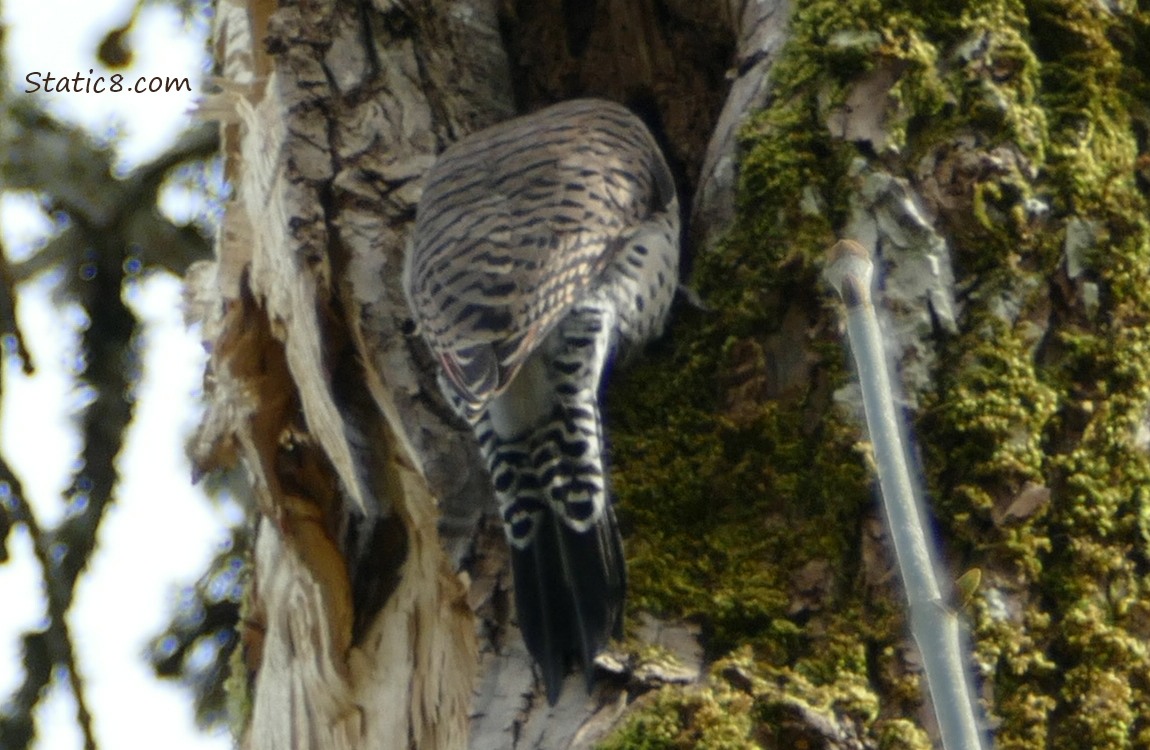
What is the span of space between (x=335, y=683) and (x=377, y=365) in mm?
655

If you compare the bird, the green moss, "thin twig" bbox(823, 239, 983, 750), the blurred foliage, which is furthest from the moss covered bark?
the blurred foliage

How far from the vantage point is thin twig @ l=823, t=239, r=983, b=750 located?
1.24 meters

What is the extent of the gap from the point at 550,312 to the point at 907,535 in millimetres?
1846

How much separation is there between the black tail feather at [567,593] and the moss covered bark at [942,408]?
6 cm

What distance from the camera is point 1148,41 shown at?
3240mm

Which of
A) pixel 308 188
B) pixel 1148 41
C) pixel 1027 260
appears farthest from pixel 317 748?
pixel 1148 41

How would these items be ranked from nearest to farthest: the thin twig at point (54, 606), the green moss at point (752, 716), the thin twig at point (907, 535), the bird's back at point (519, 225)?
the thin twig at point (907, 535), the green moss at point (752, 716), the thin twig at point (54, 606), the bird's back at point (519, 225)

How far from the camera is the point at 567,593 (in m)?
2.71

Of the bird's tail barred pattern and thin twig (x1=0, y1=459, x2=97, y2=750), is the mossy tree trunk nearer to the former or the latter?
the bird's tail barred pattern

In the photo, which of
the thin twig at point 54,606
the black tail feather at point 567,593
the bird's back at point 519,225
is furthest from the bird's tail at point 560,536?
the thin twig at point 54,606

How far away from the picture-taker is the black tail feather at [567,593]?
2.64m

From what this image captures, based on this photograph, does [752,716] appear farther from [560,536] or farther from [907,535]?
[907,535]

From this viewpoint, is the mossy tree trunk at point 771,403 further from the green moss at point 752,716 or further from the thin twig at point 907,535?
the thin twig at point 907,535

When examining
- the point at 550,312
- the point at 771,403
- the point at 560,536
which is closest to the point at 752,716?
the point at 560,536
